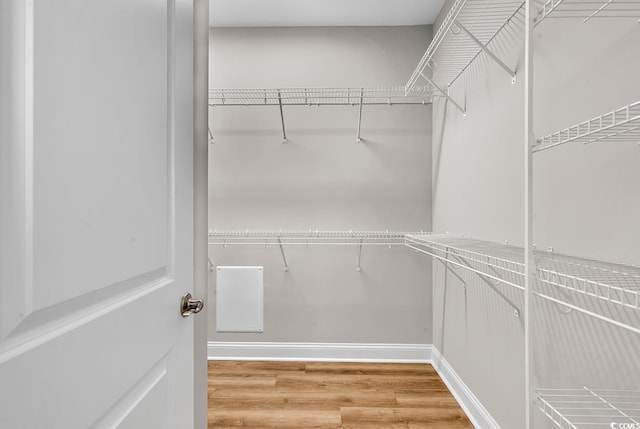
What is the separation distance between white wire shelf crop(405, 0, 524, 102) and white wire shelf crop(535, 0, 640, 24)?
300 mm

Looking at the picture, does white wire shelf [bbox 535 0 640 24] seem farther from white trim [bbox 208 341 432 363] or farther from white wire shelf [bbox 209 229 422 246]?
white trim [bbox 208 341 432 363]

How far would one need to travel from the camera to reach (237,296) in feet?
8.77

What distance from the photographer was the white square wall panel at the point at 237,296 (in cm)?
267

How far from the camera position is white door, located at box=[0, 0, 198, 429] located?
0.45m

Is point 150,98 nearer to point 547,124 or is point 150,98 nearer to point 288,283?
point 547,124

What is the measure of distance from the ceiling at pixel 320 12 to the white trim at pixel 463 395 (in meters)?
2.21

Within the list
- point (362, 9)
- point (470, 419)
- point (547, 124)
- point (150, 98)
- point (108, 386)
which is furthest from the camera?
point (362, 9)

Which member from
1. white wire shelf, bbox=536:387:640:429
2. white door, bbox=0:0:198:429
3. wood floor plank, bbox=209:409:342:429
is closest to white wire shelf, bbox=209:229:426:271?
wood floor plank, bbox=209:409:342:429

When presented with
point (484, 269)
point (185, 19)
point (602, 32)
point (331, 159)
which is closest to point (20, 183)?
point (185, 19)

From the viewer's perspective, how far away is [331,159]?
268 centimetres

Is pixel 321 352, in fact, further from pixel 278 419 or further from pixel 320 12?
pixel 320 12

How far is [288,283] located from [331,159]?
92 centimetres

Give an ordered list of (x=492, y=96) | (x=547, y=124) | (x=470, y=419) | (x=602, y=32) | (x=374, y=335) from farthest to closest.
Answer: (x=374, y=335), (x=470, y=419), (x=492, y=96), (x=547, y=124), (x=602, y=32)

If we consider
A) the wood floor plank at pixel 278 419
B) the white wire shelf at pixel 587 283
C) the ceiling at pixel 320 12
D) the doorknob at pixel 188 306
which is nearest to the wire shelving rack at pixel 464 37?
the ceiling at pixel 320 12
